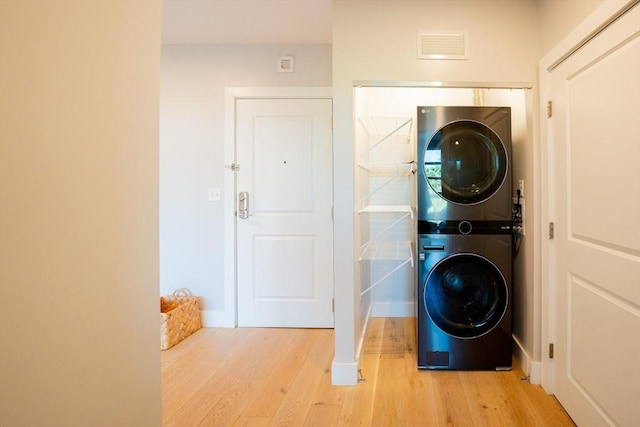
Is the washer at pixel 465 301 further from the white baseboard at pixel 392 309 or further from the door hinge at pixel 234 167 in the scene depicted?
the door hinge at pixel 234 167

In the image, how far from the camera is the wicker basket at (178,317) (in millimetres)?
2547

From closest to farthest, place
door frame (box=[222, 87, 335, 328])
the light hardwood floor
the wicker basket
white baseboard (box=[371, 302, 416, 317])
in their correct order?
1. the light hardwood floor
2. the wicker basket
3. door frame (box=[222, 87, 335, 328])
4. white baseboard (box=[371, 302, 416, 317])

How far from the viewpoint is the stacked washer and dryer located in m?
2.04

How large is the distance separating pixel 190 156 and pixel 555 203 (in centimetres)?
269

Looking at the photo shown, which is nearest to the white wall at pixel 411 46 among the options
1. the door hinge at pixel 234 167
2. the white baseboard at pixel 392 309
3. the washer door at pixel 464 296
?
the washer door at pixel 464 296

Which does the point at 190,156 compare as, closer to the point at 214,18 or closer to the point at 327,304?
the point at 214,18

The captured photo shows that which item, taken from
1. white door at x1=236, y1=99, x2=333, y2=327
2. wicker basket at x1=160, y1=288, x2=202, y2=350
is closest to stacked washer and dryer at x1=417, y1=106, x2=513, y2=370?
white door at x1=236, y1=99, x2=333, y2=327

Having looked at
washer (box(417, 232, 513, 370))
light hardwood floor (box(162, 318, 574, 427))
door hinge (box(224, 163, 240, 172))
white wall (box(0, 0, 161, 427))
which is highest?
door hinge (box(224, 163, 240, 172))

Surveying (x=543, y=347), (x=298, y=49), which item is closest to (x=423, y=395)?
(x=543, y=347)

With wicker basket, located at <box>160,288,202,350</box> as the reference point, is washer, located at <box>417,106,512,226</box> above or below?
above

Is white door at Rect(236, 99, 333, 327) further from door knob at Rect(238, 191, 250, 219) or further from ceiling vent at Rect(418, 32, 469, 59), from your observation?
ceiling vent at Rect(418, 32, 469, 59)

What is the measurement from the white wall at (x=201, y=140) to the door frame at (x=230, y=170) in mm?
36

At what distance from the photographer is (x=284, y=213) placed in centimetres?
292

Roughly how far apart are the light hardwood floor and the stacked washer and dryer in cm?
22
